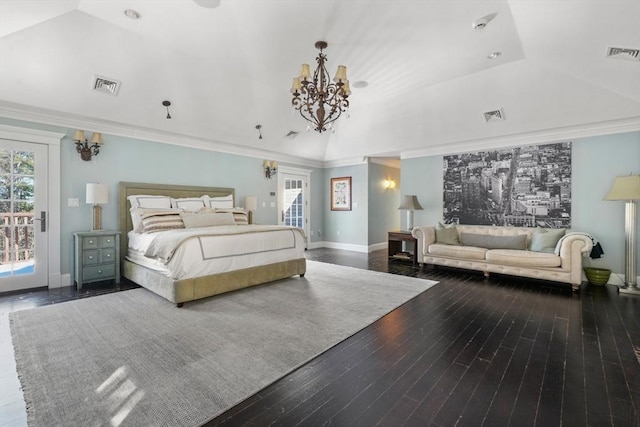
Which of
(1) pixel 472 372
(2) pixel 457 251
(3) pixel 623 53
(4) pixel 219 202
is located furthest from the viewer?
(4) pixel 219 202

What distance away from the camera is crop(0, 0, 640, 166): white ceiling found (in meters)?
2.95

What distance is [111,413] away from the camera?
1.65 metres

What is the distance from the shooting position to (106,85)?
13.3 feet

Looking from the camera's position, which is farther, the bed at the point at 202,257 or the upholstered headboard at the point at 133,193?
the upholstered headboard at the point at 133,193

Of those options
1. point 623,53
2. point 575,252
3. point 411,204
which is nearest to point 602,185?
point 575,252

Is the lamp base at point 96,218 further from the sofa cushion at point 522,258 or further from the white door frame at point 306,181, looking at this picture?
the sofa cushion at point 522,258

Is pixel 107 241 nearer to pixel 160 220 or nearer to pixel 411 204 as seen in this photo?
pixel 160 220

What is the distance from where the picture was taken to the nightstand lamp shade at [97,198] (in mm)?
4273

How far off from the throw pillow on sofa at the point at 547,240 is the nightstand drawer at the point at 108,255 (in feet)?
21.5

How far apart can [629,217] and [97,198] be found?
24.9 ft

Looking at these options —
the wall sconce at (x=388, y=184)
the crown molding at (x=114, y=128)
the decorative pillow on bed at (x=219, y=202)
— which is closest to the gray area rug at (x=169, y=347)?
the decorative pillow on bed at (x=219, y=202)

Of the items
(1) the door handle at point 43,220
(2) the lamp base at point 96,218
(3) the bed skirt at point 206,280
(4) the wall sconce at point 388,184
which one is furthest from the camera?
(4) the wall sconce at point 388,184

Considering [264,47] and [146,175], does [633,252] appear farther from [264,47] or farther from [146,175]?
[146,175]

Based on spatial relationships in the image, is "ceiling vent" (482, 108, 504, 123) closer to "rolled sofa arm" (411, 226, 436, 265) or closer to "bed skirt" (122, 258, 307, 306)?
"rolled sofa arm" (411, 226, 436, 265)
